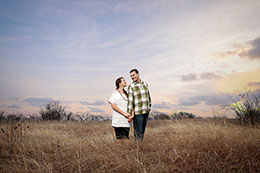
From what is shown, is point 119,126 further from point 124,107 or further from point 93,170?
point 93,170

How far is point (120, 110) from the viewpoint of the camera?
4.86m

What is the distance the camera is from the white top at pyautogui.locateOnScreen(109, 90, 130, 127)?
486 cm

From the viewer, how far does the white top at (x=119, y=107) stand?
15.9 feet

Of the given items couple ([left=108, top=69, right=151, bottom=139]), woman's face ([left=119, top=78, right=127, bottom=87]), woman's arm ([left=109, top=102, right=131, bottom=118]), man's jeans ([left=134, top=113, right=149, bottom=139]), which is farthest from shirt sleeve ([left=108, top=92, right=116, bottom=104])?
man's jeans ([left=134, top=113, right=149, bottom=139])

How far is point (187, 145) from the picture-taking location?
4691 millimetres

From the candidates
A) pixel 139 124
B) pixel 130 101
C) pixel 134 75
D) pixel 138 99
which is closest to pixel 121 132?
pixel 139 124

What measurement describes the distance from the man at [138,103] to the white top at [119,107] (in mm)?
156

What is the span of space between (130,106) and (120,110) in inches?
11.1

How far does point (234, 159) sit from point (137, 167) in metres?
1.89

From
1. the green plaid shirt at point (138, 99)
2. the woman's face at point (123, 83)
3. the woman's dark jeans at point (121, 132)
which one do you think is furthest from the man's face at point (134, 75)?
the woman's dark jeans at point (121, 132)

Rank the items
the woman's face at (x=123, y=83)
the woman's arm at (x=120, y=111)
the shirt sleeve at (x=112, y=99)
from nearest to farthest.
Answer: the woman's arm at (x=120, y=111), the shirt sleeve at (x=112, y=99), the woman's face at (x=123, y=83)

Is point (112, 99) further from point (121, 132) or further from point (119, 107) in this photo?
point (121, 132)

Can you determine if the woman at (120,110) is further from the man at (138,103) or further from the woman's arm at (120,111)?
the man at (138,103)

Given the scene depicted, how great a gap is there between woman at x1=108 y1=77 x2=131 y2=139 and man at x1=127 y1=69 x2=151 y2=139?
6.3 inches
